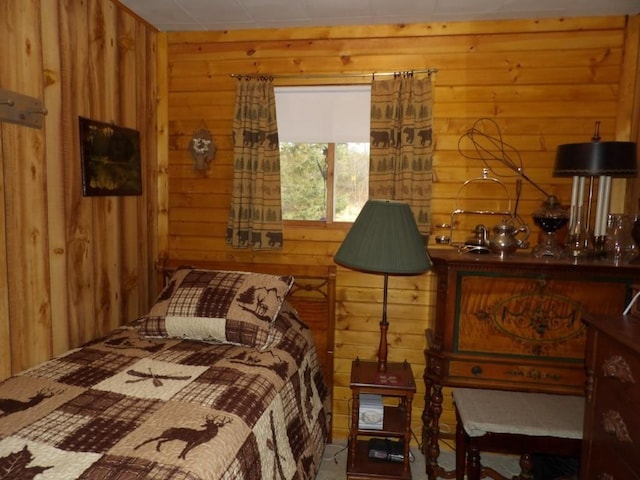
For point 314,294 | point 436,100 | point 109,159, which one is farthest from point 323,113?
point 109,159

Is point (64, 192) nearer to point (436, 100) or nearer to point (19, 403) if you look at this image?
point (19, 403)

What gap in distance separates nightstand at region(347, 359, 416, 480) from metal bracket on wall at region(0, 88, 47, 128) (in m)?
1.91

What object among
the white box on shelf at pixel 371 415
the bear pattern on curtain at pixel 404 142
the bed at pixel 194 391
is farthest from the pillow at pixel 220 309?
the bear pattern on curtain at pixel 404 142

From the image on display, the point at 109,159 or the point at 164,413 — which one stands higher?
the point at 109,159

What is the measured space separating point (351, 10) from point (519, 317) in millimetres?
1926

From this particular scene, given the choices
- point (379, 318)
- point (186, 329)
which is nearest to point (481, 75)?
point (379, 318)

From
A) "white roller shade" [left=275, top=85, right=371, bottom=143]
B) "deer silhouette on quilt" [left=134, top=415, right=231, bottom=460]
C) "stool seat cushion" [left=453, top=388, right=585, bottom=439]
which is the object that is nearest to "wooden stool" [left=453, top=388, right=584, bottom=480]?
"stool seat cushion" [left=453, top=388, right=585, bottom=439]

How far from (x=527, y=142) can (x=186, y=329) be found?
225 centimetres

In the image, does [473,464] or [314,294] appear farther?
[314,294]

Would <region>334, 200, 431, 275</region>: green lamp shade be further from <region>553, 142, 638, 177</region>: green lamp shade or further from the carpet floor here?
the carpet floor

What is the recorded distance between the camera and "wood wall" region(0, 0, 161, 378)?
183cm

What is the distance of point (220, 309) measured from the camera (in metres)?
2.18

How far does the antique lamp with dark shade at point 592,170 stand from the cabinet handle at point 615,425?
1.05m

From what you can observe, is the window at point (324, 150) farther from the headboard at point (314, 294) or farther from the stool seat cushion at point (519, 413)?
the stool seat cushion at point (519, 413)
